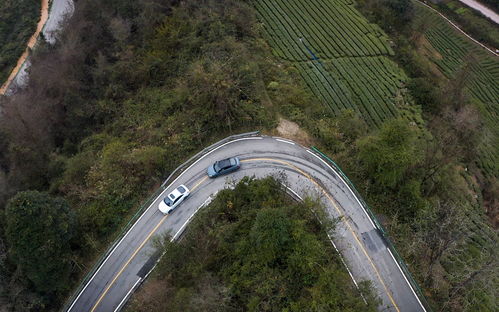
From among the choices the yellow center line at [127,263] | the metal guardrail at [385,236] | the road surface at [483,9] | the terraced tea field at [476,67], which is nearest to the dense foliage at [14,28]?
the yellow center line at [127,263]

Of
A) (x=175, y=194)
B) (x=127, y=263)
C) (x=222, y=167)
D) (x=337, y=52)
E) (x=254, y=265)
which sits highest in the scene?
(x=337, y=52)

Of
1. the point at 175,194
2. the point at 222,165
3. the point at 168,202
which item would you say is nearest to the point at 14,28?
the point at 175,194

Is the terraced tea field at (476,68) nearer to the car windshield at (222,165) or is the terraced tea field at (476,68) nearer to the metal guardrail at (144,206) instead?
the car windshield at (222,165)

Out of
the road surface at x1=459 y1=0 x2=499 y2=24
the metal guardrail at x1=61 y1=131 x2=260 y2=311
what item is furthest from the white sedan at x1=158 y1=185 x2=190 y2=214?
the road surface at x1=459 y1=0 x2=499 y2=24

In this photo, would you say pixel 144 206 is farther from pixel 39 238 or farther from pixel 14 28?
pixel 14 28

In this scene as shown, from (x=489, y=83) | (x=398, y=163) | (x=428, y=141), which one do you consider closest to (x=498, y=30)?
(x=489, y=83)

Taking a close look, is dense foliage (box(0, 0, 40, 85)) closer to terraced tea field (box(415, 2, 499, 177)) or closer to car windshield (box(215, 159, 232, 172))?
car windshield (box(215, 159, 232, 172))

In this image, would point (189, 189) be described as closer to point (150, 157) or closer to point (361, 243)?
point (150, 157)
